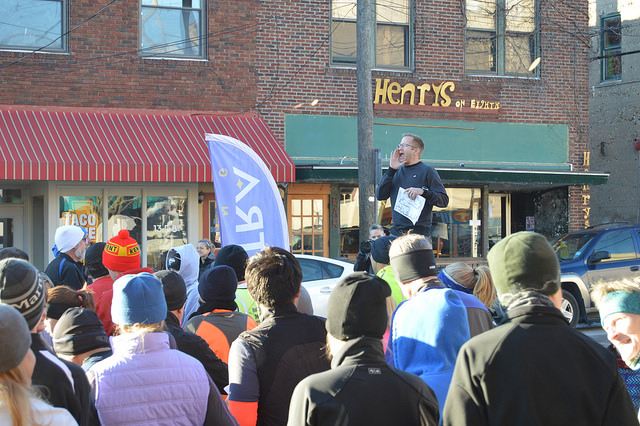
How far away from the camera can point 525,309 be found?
2.41 m

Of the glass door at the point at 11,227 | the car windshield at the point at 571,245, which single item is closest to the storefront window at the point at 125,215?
the glass door at the point at 11,227

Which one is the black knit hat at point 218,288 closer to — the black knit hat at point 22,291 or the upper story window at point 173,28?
the black knit hat at point 22,291

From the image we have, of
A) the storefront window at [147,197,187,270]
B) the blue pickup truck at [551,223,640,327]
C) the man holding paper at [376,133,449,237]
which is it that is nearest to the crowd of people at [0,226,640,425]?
Answer: the man holding paper at [376,133,449,237]

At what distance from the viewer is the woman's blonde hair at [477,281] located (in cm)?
448

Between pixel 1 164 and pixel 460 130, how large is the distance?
9.17m

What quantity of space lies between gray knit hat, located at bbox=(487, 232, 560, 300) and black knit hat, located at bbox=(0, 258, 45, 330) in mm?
1869

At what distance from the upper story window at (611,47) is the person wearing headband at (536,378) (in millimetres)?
20886

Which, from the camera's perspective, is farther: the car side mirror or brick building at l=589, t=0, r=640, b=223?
brick building at l=589, t=0, r=640, b=223

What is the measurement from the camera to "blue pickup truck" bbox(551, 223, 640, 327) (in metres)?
11.2

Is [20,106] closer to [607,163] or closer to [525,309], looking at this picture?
[525,309]

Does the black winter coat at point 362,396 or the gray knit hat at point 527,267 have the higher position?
the gray knit hat at point 527,267

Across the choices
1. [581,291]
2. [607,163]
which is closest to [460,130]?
[581,291]

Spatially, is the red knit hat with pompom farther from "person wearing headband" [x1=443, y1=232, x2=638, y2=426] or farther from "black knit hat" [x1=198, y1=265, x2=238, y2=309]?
"person wearing headband" [x1=443, y1=232, x2=638, y2=426]

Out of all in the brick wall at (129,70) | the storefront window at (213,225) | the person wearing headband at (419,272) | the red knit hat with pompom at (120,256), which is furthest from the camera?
the storefront window at (213,225)
